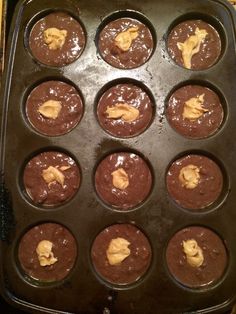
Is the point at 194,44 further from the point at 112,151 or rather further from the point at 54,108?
the point at 54,108

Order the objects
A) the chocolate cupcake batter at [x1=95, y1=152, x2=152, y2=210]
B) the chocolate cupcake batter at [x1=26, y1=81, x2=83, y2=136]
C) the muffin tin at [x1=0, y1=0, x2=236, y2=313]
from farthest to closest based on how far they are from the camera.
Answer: the chocolate cupcake batter at [x1=26, y1=81, x2=83, y2=136]
the chocolate cupcake batter at [x1=95, y1=152, x2=152, y2=210]
the muffin tin at [x1=0, y1=0, x2=236, y2=313]

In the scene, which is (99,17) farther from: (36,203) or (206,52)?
(36,203)

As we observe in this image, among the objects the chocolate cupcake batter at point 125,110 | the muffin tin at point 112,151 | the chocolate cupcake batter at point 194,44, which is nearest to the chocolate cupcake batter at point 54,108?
the muffin tin at point 112,151

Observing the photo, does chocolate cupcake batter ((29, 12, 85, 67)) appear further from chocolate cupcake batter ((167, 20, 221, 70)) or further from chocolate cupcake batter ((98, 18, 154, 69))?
chocolate cupcake batter ((167, 20, 221, 70))

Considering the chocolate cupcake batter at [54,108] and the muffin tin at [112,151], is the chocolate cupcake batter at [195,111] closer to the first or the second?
the muffin tin at [112,151]

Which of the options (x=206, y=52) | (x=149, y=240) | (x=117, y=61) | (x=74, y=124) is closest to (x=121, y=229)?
(x=149, y=240)

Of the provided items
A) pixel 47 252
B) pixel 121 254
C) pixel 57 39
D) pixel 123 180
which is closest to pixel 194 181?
pixel 123 180

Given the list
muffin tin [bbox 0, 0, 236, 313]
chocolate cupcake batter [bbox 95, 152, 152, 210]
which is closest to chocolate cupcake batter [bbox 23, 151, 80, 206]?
muffin tin [bbox 0, 0, 236, 313]
